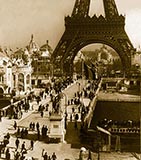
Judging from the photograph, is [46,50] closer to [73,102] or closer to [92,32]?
[92,32]

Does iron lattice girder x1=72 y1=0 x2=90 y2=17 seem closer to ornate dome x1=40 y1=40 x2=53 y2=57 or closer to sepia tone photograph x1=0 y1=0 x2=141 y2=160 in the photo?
sepia tone photograph x1=0 y1=0 x2=141 y2=160

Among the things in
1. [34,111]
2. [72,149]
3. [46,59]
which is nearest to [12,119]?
[34,111]

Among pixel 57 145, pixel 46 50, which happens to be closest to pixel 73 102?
pixel 57 145

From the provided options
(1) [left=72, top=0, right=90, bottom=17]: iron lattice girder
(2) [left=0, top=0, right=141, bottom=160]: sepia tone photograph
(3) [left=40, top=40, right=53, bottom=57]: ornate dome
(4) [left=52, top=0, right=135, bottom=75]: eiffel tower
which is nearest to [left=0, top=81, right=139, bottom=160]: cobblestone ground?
(2) [left=0, top=0, right=141, bottom=160]: sepia tone photograph

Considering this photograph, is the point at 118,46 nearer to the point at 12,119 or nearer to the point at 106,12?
the point at 106,12

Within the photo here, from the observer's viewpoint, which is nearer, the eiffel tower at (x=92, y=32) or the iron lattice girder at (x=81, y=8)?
the eiffel tower at (x=92, y=32)

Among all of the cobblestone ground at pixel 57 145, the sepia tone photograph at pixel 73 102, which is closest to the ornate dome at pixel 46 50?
the sepia tone photograph at pixel 73 102

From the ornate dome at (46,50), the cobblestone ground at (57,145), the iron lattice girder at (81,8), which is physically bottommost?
the cobblestone ground at (57,145)

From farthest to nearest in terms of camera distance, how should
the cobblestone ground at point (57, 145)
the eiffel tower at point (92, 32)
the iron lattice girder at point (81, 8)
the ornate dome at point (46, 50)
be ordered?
the ornate dome at point (46, 50)
the iron lattice girder at point (81, 8)
the eiffel tower at point (92, 32)
the cobblestone ground at point (57, 145)

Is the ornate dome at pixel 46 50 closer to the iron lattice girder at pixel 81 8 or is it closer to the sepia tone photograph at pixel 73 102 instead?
the sepia tone photograph at pixel 73 102
